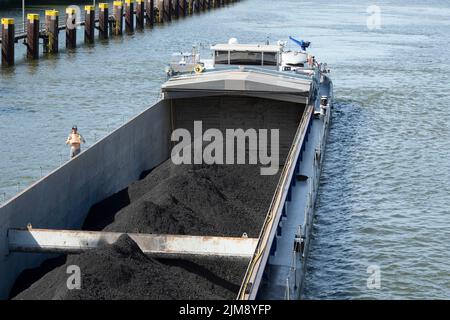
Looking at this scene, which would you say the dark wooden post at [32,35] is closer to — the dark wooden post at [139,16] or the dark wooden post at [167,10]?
the dark wooden post at [139,16]

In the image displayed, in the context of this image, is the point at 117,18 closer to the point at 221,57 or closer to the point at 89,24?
the point at 89,24

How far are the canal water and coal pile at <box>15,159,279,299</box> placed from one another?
6.38ft

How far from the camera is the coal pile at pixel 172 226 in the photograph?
1147 cm

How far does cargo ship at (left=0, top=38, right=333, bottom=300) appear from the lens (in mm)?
12641

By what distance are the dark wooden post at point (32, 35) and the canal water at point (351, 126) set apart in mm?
871

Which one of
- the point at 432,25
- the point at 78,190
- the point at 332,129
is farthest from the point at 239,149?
the point at 432,25

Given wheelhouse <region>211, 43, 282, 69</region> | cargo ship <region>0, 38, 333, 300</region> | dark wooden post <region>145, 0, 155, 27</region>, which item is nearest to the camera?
cargo ship <region>0, 38, 333, 300</region>

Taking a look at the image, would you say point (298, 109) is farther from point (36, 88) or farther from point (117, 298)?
point (36, 88)

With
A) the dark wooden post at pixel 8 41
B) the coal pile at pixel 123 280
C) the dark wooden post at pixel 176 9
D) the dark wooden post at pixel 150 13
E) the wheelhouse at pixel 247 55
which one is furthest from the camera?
the dark wooden post at pixel 176 9

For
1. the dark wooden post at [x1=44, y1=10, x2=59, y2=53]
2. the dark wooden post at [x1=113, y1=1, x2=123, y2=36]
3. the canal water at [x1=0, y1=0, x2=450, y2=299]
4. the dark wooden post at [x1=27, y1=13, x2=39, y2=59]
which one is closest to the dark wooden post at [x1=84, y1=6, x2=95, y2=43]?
the canal water at [x1=0, y1=0, x2=450, y2=299]

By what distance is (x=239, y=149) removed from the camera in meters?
21.8

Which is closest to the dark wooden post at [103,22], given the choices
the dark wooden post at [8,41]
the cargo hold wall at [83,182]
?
the dark wooden post at [8,41]

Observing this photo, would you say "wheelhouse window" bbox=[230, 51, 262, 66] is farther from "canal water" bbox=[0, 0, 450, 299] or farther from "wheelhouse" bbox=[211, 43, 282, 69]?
A: "canal water" bbox=[0, 0, 450, 299]
